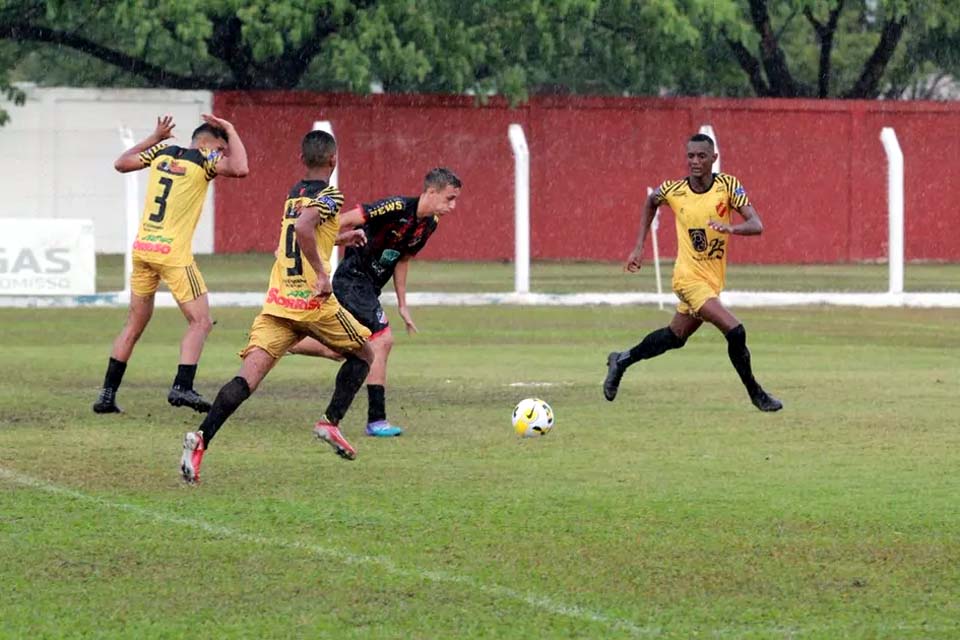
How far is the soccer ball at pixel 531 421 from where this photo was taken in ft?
40.2

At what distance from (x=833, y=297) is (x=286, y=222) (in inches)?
669

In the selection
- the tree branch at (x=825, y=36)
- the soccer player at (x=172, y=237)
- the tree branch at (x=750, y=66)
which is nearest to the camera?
the soccer player at (x=172, y=237)

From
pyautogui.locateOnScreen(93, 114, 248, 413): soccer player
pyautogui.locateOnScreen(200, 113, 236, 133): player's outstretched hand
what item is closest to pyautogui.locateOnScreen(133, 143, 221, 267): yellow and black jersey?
pyautogui.locateOnScreen(93, 114, 248, 413): soccer player

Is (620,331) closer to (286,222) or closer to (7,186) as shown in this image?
(286,222)

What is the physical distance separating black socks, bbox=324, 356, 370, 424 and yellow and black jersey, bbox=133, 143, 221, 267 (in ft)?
8.80

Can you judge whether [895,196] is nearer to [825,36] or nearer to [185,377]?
[825,36]

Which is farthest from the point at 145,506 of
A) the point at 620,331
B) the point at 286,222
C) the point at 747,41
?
the point at 747,41

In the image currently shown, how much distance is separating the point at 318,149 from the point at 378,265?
7.11ft

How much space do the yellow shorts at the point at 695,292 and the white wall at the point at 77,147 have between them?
77.6ft

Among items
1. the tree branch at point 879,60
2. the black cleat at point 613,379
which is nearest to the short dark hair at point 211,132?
the black cleat at point 613,379

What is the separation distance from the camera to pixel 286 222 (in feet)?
34.6

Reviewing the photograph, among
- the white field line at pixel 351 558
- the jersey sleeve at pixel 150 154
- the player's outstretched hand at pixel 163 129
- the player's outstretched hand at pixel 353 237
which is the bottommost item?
the white field line at pixel 351 558

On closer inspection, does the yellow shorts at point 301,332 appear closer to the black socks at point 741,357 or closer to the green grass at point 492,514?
the green grass at point 492,514

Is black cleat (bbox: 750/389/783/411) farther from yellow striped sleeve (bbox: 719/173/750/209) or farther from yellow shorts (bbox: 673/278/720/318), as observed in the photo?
yellow striped sleeve (bbox: 719/173/750/209)
